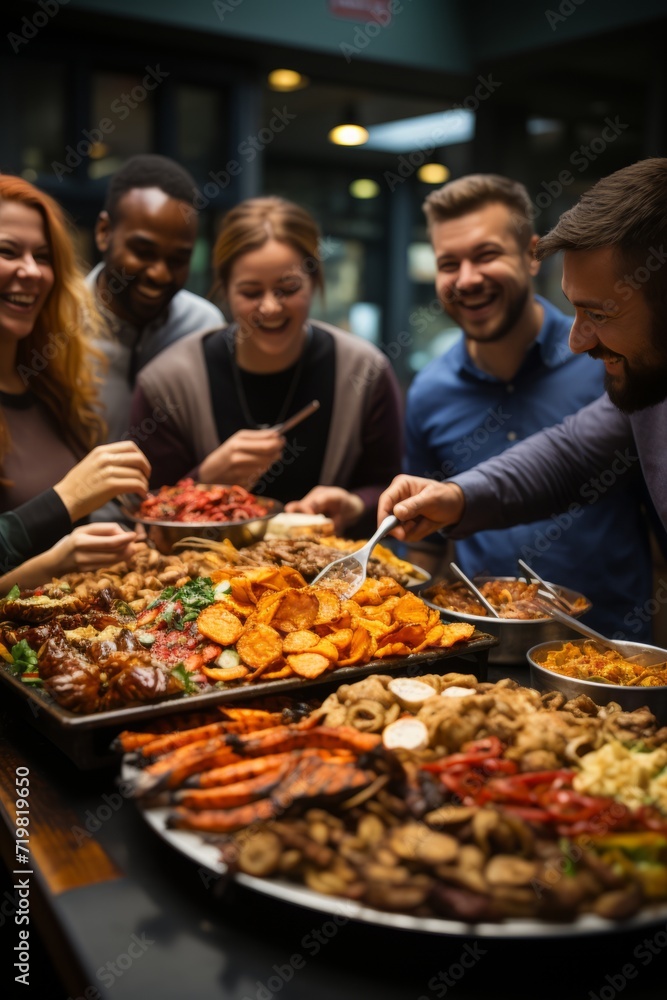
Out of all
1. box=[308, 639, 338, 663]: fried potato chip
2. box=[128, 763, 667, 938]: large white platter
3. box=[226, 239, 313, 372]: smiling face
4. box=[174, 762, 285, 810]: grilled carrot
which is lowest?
box=[128, 763, 667, 938]: large white platter

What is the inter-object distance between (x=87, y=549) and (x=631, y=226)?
5.05 feet

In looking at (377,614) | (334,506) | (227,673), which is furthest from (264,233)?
(227,673)

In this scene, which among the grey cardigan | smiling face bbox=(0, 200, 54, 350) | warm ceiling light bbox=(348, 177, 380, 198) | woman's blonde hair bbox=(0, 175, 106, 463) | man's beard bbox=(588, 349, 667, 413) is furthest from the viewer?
warm ceiling light bbox=(348, 177, 380, 198)

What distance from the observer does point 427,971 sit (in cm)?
109

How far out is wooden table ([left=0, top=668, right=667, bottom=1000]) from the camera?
3.46 feet

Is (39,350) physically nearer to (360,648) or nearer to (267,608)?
(267,608)

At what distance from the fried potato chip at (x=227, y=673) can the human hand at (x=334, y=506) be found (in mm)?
1290

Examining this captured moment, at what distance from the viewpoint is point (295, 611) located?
1820 mm

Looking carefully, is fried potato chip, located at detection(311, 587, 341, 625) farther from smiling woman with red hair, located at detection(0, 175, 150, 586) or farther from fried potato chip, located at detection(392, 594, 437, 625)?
smiling woman with red hair, located at detection(0, 175, 150, 586)

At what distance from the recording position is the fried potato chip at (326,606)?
1791 mm

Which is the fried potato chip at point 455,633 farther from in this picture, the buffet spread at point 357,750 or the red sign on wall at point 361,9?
the red sign on wall at point 361,9

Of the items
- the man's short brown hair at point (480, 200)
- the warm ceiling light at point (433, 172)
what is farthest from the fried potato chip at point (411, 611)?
the warm ceiling light at point (433, 172)

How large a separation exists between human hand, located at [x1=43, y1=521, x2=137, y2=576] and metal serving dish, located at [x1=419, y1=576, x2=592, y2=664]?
35.3 inches

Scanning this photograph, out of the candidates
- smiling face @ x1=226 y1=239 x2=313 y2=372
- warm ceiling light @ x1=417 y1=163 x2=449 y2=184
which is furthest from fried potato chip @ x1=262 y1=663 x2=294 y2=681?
warm ceiling light @ x1=417 y1=163 x2=449 y2=184
